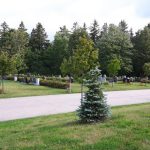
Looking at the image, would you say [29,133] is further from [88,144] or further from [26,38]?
[26,38]

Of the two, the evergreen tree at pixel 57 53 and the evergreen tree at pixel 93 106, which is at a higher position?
the evergreen tree at pixel 57 53

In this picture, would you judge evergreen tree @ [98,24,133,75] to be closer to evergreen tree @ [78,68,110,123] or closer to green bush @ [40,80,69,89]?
green bush @ [40,80,69,89]

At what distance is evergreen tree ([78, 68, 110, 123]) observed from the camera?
11305 millimetres

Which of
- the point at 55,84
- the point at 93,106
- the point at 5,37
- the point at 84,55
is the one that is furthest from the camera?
the point at 5,37

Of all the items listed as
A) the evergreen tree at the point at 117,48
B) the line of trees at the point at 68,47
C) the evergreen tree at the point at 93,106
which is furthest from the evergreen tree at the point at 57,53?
the evergreen tree at the point at 93,106

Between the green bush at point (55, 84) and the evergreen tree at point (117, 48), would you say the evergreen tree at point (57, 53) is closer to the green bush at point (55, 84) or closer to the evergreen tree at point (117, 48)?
the evergreen tree at point (117, 48)

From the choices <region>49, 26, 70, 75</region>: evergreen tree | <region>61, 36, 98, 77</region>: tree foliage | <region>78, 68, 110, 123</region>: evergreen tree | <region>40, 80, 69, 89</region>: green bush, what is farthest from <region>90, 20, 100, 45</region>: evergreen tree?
<region>78, 68, 110, 123</region>: evergreen tree

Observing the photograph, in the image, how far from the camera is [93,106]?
11422mm

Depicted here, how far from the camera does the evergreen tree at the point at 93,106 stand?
37.1 feet

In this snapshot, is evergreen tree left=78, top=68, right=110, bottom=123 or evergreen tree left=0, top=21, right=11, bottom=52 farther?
evergreen tree left=0, top=21, right=11, bottom=52

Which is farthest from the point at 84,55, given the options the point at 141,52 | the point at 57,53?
the point at 57,53

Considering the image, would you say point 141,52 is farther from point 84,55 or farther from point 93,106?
point 93,106

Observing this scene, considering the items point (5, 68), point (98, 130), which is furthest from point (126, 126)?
point (5, 68)

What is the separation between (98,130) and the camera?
9875 mm
